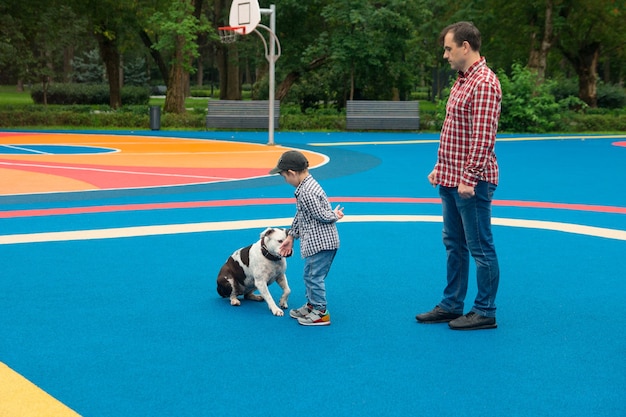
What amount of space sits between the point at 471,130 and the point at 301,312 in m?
1.87

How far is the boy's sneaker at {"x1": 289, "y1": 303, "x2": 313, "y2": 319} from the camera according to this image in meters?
5.85

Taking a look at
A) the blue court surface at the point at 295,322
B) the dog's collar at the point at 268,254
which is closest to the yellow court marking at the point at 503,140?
the blue court surface at the point at 295,322

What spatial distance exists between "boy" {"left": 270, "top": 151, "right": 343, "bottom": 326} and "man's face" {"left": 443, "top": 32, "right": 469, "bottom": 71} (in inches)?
50.2

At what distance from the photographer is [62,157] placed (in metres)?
18.6

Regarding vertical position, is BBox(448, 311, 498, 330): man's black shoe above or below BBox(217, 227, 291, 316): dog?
below

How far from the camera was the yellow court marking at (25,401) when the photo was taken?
13.6 feet

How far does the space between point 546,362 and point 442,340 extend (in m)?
0.75

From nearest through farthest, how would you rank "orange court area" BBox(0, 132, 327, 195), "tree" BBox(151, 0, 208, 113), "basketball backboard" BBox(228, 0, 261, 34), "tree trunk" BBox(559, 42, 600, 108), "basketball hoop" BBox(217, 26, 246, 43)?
"orange court area" BBox(0, 132, 327, 195), "basketball backboard" BBox(228, 0, 261, 34), "basketball hoop" BBox(217, 26, 246, 43), "tree" BBox(151, 0, 208, 113), "tree trunk" BBox(559, 42, 600, 108)

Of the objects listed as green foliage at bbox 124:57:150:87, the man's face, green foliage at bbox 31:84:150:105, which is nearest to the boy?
the man's face

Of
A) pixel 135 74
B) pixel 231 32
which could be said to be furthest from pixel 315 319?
pixel 135 74

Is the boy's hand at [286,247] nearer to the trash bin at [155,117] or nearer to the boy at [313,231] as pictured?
the boy at [313,231]

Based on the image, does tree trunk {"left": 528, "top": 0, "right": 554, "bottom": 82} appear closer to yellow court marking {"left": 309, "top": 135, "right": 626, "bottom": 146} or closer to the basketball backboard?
yellow court marking {"left": 309, "top": 135, "right": 626, "bottom": 146}

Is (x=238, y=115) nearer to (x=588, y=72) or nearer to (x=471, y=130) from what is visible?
(x=588, y=72)

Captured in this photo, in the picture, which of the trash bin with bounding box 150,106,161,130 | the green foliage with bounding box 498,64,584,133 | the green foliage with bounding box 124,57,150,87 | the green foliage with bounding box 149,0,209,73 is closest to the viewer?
the green foliage with bounding box 498,64,584,133
